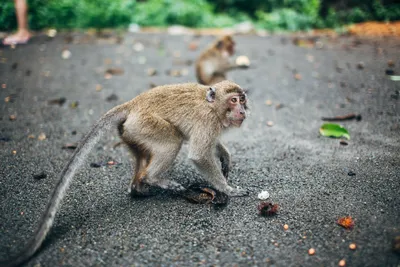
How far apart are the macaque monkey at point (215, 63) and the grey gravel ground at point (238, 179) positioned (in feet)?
2.53

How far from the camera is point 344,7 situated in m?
13.0

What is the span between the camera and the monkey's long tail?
2.77 m

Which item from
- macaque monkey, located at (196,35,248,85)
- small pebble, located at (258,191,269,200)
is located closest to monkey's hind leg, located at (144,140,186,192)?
small pebble, located at (258,191,269,200)

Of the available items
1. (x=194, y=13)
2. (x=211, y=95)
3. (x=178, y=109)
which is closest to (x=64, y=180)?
(x=178, y=109)

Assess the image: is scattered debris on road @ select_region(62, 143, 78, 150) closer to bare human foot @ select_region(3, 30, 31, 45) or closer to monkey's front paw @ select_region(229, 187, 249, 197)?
monkey's front paw @ select_region(229, 187, 249, 197)

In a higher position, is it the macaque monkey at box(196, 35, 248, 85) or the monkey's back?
the monkey's back

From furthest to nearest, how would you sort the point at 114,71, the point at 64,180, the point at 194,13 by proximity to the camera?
the point at 194,13, the point at 114,71, the point at 64,180

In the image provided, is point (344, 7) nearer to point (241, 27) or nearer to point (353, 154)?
point (241, 27)

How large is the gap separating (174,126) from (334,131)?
7.94ft

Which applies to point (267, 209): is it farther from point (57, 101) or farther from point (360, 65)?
point (360, 65)

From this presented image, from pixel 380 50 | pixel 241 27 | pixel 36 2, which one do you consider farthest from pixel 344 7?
pixel 36 2

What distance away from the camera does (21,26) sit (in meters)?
9.30

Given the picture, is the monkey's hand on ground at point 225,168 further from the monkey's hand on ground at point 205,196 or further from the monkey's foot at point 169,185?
the monkey's foot at point 169,185

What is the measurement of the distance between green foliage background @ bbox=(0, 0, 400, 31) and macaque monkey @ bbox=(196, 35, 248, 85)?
223 inches
